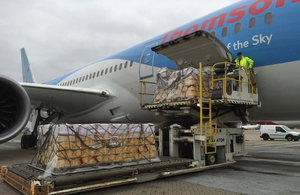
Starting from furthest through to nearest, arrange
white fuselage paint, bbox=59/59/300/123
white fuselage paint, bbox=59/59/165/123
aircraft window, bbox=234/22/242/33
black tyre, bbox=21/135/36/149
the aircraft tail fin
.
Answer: the aircraft tail fin, black tyre, bbox=21/135/36/149, white fuselage paint, bbox=59/59/165/123, aircraft window, bbox=234/22/242/33, white fuselage paint, bbox=59/59/300/123

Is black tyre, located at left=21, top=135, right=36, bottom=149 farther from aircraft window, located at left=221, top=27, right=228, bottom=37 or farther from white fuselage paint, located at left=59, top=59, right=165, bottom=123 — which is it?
aircraft window, located at left=221, top=27, right=228, bottom=37

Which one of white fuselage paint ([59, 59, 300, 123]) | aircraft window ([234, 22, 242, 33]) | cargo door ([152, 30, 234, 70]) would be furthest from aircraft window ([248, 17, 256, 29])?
white fuselage paint ([59, 59, 300, 123])

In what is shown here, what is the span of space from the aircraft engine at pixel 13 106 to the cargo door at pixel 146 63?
11.8 feet

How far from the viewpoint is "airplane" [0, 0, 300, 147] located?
5422 millimetres

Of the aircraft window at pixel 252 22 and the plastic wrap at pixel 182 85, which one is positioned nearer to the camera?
the plastic wrap at pixel 182 85

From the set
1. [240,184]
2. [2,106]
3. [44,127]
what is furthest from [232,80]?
[2,106]

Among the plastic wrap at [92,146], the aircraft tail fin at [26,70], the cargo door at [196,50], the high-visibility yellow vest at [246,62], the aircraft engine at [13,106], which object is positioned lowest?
the plastic wrap at [92,146]

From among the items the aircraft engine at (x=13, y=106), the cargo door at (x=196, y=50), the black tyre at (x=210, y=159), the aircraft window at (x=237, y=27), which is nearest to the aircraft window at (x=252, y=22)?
the aircraft window at (x=237, y=27)

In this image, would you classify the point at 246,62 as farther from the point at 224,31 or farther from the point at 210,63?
the point at 224,31

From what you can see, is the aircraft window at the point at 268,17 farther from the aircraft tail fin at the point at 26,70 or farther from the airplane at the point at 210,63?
the aircraft tail fin at the point at 26,70

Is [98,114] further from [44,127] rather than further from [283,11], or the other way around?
[283,11]

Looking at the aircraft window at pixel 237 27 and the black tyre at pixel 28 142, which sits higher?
the aircraft window at pixel 237 27

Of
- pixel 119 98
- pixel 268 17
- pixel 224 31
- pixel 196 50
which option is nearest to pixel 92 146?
pixel 196 50

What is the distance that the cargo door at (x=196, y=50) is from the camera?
571cm
